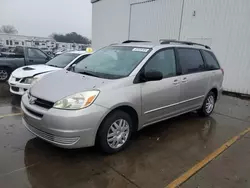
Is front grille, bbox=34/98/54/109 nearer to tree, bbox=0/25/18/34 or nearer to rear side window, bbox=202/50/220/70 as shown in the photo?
rear side window, bbox=202/50/220/70

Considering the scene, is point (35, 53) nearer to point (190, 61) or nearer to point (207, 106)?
point (190, 61)

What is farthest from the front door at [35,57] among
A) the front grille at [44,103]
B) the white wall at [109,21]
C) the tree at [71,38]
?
the tree at [71,38]

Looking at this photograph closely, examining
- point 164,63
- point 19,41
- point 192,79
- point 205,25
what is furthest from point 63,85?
point 19,41

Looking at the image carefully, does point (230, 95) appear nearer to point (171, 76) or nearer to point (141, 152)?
point (171, 76)

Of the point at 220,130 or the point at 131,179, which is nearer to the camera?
the point at 131,179

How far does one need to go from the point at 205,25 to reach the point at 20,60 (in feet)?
25.9

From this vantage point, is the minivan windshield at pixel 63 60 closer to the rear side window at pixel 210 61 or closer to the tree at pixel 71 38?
the rear side window at pixel 210 61

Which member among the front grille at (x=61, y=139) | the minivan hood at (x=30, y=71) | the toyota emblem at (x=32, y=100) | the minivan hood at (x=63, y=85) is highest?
the minivan hood at (x=63, y=85)

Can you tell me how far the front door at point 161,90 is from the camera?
11.6ft

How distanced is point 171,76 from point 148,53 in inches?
26.1

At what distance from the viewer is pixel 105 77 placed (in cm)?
334

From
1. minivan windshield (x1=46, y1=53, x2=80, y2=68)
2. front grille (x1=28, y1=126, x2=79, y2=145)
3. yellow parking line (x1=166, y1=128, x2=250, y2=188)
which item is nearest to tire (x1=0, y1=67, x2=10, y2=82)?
minivan windshield (x1=46, y1=53, x2=80, y2=68)

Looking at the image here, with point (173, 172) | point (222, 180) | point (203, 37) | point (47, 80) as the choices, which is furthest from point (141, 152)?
point (203, 37)

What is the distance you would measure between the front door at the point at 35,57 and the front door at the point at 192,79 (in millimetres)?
6682
